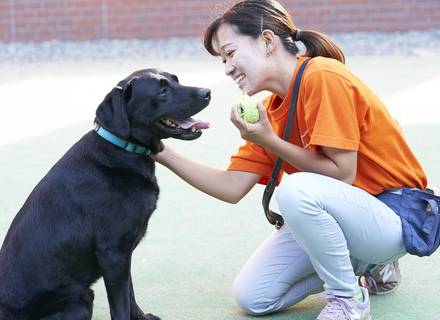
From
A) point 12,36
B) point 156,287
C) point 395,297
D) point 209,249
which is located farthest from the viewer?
point 12,36

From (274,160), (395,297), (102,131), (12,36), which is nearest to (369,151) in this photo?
(274,160)

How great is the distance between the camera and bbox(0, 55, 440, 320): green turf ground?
10.0 feet

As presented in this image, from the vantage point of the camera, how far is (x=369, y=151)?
110 inches

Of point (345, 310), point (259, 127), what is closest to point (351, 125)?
point (259, 127)

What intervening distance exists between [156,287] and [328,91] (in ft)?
4.28

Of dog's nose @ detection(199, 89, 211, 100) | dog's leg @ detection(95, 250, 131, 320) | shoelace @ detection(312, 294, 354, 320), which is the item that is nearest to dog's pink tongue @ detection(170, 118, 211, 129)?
dog's nose @ detection(199, 89, 211, 100)

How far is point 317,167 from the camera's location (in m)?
2.76

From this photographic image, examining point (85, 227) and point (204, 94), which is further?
point (204, 94)

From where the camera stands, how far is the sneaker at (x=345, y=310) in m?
2.70

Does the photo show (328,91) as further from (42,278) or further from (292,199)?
(42,278)

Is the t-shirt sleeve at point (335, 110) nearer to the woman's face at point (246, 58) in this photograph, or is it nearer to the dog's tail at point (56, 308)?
the woman's face at point (246, 58)

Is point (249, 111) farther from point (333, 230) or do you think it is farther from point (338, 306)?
point (338, 306)

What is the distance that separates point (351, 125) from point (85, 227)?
3.73 ft

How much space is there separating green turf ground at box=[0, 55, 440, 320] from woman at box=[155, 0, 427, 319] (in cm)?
18
